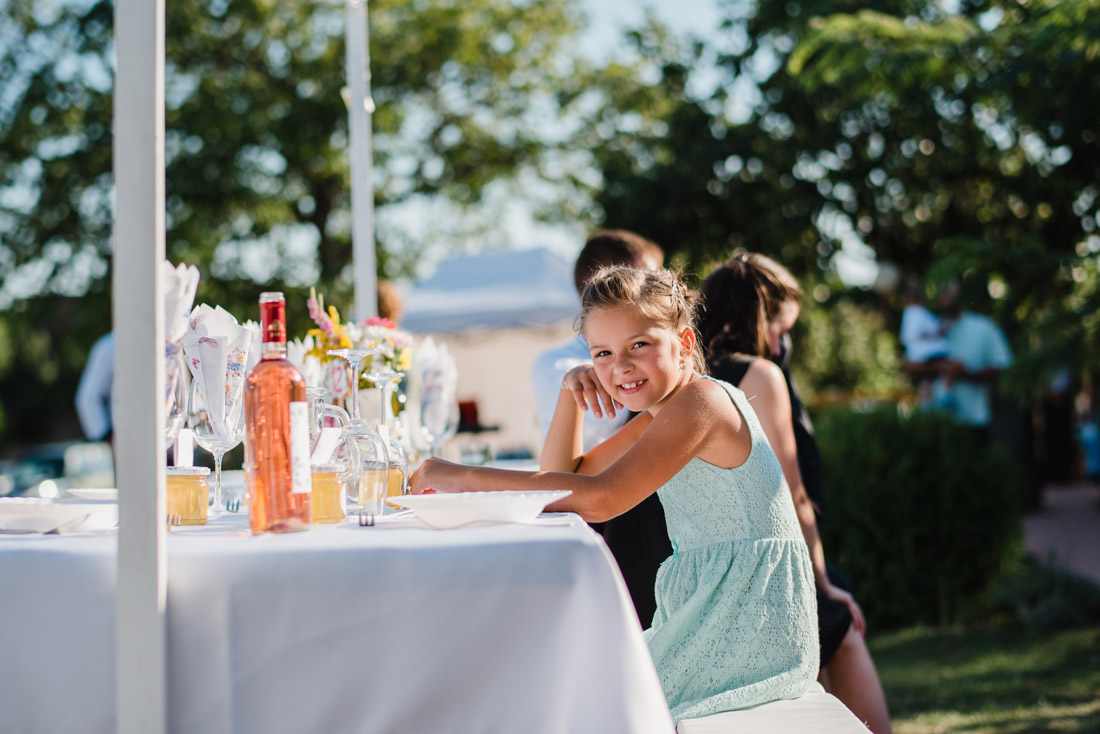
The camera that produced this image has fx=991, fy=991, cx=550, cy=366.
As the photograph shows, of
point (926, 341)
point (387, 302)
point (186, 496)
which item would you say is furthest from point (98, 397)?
point (926, 341)

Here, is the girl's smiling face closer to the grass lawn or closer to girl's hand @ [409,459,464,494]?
girl's hand @ [409,459,464,494]

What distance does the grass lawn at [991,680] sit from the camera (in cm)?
388

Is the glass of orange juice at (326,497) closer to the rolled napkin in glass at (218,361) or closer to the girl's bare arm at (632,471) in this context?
the girl's bare arm at (632,471)

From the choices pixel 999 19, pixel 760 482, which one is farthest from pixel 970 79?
pixel 760 482

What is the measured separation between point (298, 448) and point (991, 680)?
3.98 m

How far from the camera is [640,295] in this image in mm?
1917

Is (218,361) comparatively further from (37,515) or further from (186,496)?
(37,515)

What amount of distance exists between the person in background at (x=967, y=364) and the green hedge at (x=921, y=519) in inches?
50.9

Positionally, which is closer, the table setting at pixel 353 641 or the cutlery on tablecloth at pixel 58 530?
the table setting at pixel 353 641

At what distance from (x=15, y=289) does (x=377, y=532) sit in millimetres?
14293

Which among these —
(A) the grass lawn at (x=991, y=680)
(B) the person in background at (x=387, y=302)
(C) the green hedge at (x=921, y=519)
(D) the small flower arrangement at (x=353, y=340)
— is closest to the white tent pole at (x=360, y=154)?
(D) the small flower arrangement at (x=353, y=340)

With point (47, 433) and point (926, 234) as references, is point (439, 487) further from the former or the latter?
point (47, 433)

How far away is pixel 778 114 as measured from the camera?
10375mm

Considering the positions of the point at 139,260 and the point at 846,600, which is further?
the point at 846,600
